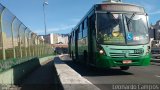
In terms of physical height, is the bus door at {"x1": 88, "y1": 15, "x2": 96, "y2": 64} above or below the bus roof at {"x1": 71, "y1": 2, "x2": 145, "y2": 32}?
below

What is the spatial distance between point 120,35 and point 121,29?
1.04 feet

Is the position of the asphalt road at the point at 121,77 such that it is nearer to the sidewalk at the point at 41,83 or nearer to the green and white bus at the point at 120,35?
the green and white bus at the point at 120,35

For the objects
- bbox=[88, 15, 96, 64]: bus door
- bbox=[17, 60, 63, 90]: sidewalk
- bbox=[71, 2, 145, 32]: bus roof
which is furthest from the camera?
bbox=[88, 15, 96, 64]: bus door

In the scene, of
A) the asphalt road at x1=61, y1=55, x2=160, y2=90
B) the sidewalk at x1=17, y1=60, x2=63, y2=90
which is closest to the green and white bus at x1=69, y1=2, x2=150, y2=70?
the asphalt road at x1=61, y1=55, x2=160, y2=90

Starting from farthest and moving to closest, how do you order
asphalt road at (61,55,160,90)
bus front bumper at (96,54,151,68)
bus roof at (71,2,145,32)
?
bus roof at (71,2,145,32), bus front bumper at (96,54,151,68), asphalt road at (61,55,160,90)

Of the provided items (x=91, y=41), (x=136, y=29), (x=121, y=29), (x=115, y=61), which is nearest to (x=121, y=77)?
(x=115, y=61)

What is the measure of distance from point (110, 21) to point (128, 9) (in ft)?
4.00

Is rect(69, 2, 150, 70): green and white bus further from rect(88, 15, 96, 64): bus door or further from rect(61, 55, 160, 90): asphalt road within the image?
rect(61, 55, 160, 90): asphalt road

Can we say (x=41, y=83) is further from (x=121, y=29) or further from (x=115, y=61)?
(x=121, y=29)

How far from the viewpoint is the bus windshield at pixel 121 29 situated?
66.7ft

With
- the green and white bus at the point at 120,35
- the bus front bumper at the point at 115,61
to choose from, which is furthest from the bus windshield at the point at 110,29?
the bus front bumper at the point at 115,61

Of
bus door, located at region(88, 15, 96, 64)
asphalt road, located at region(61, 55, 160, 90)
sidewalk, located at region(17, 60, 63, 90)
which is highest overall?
bus door, located at region(88, 15, 96, 64)

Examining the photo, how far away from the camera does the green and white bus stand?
2022cm

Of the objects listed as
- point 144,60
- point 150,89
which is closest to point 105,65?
point 144,60
